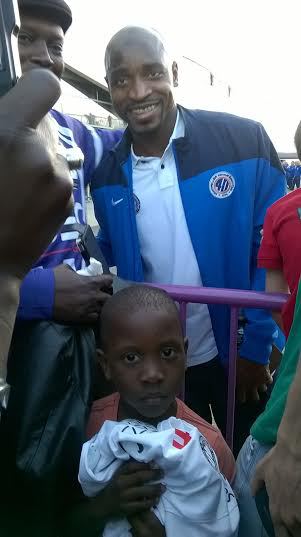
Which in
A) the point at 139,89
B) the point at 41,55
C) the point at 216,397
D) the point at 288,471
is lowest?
the point at 216,397

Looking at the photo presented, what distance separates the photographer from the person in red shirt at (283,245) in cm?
214

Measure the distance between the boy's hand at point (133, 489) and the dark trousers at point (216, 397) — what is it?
3.28 ft

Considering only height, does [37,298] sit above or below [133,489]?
above

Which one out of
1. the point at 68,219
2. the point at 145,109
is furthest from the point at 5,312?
the point at 145,109

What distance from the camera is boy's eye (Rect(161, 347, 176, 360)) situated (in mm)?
1685

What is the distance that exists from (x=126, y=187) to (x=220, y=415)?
3.71 feet

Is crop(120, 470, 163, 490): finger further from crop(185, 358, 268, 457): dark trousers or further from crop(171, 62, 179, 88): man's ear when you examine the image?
crop(171, 62, 179, 88): man's ear

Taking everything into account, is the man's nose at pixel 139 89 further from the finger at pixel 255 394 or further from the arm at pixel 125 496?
the arm at pixel 125 496

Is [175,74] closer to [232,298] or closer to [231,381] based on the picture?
[232,298]

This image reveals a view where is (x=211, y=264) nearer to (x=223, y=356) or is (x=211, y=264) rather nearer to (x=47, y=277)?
(x=223, y=356)

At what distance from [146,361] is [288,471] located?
24.8 inches

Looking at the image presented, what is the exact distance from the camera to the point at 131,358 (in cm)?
168

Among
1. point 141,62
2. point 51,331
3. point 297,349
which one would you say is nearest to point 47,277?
point 51,331

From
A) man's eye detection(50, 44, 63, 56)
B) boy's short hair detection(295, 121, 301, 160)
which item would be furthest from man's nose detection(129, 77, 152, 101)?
boy's short hair detection(295, 121, 301, 160)
